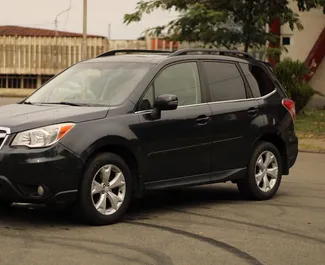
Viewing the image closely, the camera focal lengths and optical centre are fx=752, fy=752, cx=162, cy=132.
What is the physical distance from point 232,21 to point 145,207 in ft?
53.8

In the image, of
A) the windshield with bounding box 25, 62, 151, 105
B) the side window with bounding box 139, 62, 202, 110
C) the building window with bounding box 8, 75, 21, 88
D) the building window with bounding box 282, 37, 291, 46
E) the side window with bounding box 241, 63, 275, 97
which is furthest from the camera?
the building window with bounding box 8, 75, 21, 88

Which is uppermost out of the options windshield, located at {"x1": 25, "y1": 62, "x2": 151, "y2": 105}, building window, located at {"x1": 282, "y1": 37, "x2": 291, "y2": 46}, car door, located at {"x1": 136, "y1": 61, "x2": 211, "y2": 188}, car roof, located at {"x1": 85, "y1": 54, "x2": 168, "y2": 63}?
building window, located at {"x1": 282, "y1": 37, "x2": 291, "y2": 46}

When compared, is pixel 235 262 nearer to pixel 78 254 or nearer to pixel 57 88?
pixel 78 254

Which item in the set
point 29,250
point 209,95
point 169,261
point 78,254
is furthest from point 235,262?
point 209,95

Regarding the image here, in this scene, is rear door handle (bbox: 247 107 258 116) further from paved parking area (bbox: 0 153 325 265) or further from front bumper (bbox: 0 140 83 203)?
front bumper (bbox: 0 140 83 203)

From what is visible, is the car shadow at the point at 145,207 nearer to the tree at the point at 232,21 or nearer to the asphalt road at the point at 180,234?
the asphalt road at the point at 180,234

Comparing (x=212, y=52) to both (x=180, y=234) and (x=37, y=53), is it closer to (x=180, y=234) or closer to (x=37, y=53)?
(x=180, y=234)

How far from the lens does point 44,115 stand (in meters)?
7.19

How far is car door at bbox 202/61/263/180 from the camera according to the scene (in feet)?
27.6

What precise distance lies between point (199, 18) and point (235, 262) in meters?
17.6

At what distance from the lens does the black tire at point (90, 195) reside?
22.9 feet

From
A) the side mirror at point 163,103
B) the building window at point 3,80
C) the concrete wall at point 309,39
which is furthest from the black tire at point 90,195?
the building window at point 3,80

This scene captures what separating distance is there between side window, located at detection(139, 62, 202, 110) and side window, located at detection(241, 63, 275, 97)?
0.98m

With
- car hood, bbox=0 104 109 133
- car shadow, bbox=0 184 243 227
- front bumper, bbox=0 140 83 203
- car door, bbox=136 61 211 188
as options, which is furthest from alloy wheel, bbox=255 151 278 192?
front bumper, bbox=0 140 83 203
